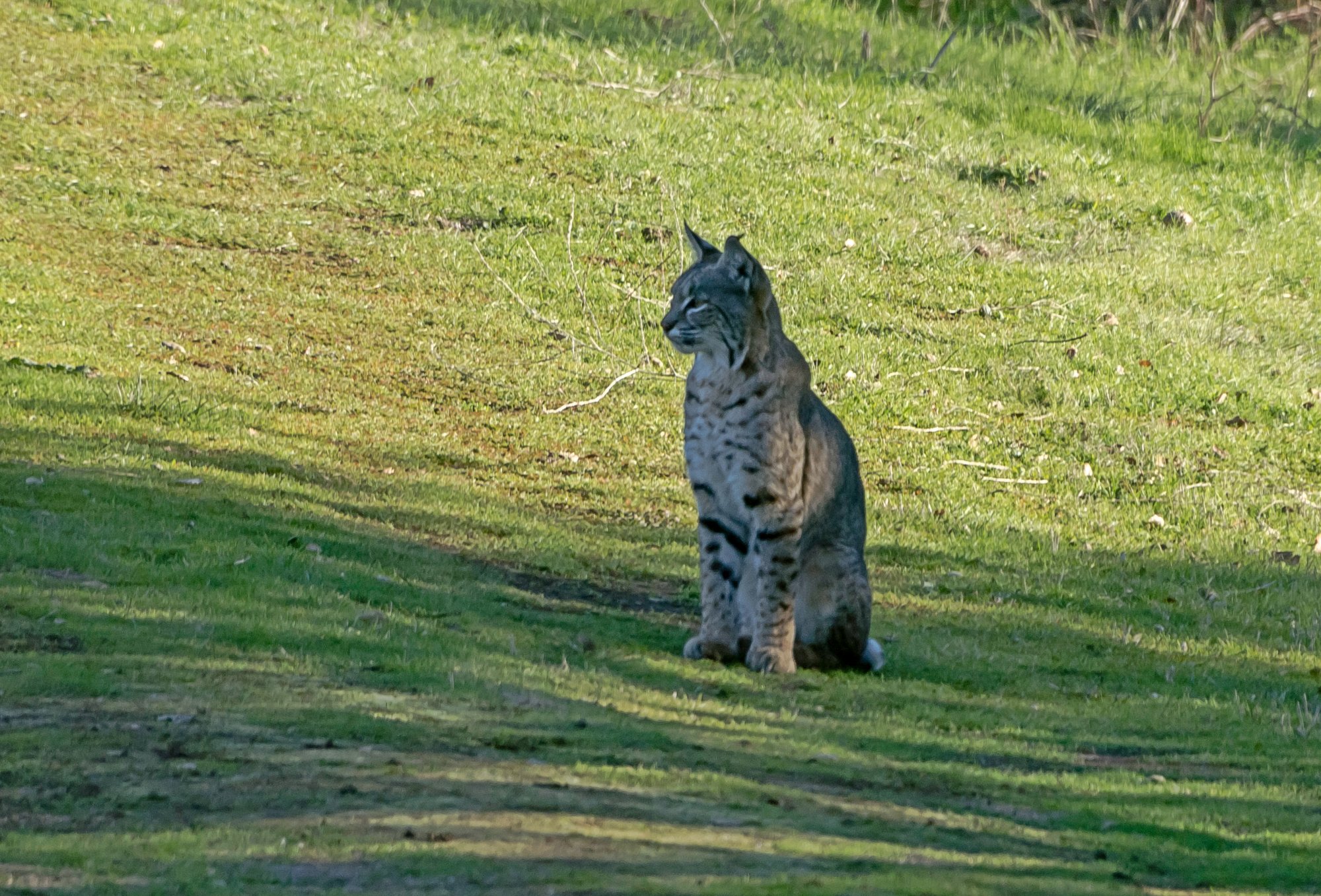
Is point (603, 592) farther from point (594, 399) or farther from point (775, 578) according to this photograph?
point (594, 399)

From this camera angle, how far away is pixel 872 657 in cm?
953

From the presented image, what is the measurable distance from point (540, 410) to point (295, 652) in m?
9.26

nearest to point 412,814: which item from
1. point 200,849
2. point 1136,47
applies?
point 200,849

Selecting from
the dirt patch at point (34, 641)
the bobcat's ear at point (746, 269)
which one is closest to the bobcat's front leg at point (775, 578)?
the bobcat's ear at point (746, 269)

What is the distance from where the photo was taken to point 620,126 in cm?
2569

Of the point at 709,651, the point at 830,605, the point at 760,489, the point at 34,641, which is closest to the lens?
the point at 34,641

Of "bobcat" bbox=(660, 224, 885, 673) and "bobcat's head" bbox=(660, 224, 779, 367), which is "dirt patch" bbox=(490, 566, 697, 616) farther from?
"bobcat's head" bbox=(660, 224, 779, 367)

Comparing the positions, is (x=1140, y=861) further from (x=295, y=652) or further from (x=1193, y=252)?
(x=1193, y=252)

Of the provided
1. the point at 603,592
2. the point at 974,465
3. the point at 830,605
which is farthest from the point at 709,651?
the point at 974,465

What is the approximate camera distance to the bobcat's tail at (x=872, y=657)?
31.2 ft

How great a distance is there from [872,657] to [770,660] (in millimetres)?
789

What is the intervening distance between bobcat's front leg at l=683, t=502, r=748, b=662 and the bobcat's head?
0.77 metres

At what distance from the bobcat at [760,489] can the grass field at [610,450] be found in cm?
42

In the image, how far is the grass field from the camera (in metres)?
6.11
